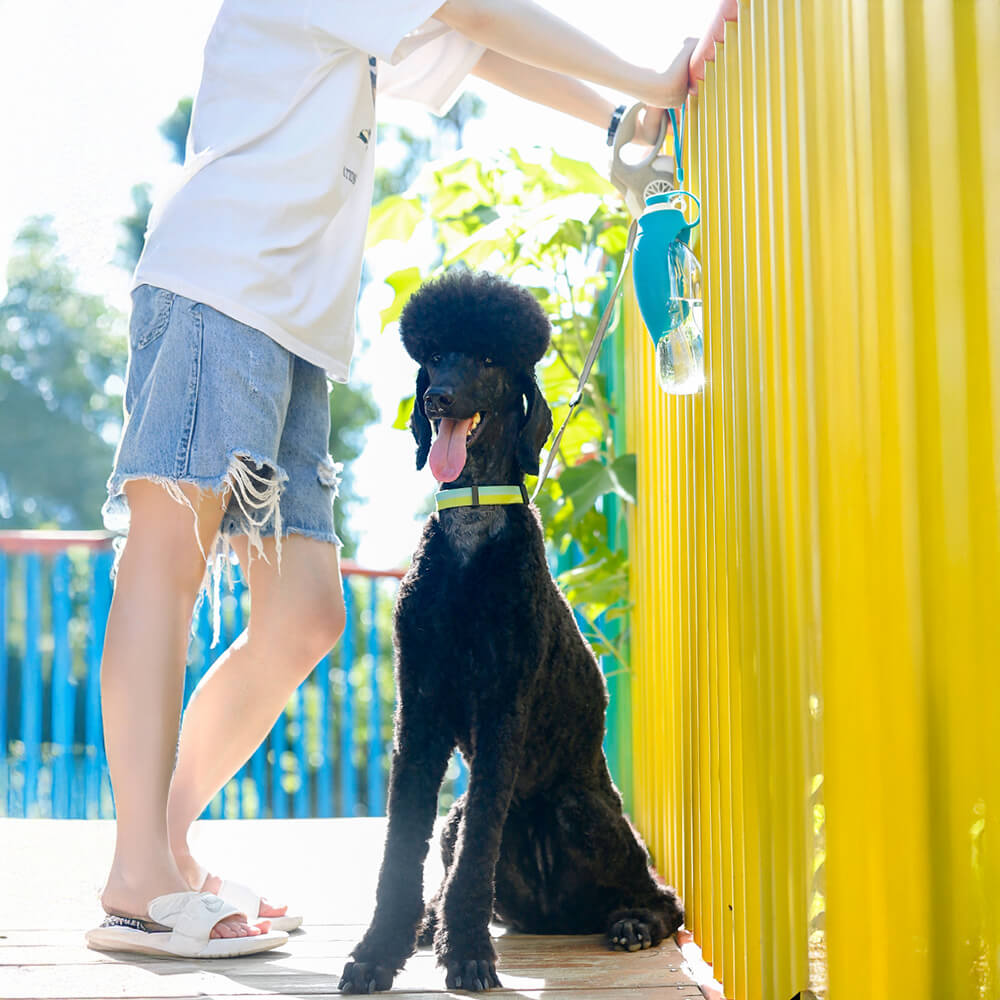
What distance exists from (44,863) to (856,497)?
221cm

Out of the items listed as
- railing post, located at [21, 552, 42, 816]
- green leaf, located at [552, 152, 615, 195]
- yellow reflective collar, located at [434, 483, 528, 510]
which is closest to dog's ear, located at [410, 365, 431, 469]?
yellow reflective collar, located at [434, 483, 528, 510]

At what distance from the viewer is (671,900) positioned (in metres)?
1.77

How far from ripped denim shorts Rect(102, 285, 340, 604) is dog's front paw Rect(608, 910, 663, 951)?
32.5 inches

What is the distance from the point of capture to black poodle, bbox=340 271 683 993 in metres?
1.49

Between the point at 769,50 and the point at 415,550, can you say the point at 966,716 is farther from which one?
the point at 415,550

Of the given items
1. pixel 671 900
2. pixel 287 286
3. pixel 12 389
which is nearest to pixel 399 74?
pixel 287 286

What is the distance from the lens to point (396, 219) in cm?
325

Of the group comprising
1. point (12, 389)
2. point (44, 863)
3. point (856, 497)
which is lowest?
point (44, 863)

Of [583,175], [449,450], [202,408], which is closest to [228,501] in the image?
[202,408]

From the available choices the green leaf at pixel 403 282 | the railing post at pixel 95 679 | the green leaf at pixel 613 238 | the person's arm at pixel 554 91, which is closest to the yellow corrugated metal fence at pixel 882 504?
the person's arm at pixel 554 91

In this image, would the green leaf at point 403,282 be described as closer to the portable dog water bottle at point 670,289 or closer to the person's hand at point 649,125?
the person's hand at point 649,125

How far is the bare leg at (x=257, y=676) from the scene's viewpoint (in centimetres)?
187

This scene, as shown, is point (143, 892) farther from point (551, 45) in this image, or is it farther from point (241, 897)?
point (551, 45)

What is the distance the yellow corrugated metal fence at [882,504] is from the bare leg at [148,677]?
0.91m
